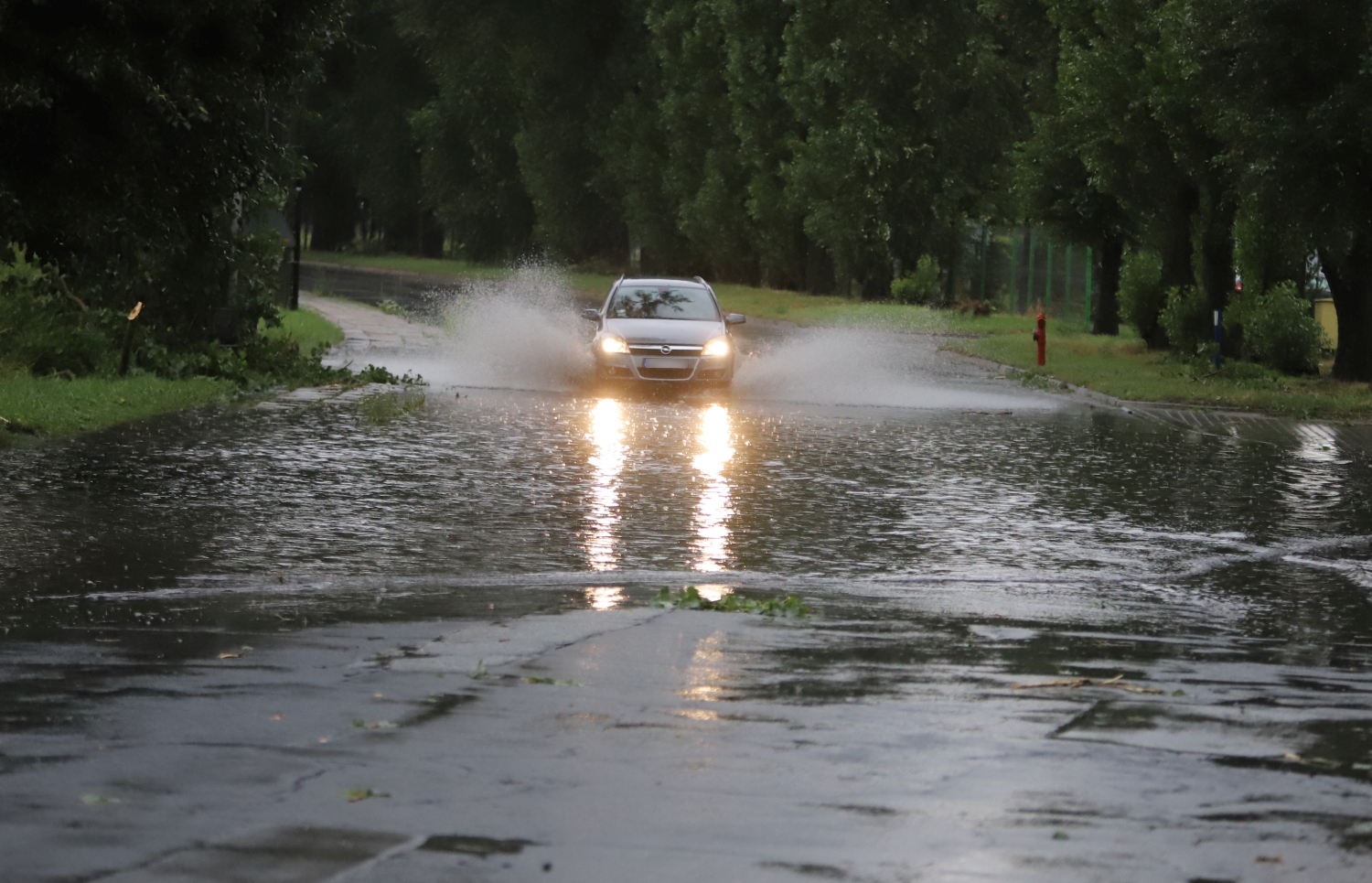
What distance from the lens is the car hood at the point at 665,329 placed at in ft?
80.4

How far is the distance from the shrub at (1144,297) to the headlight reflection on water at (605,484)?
49.5ft

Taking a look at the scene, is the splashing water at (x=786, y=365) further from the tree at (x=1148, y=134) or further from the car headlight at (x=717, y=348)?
the tree at (x=1148, y=134)

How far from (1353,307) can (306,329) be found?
17370 millimetres

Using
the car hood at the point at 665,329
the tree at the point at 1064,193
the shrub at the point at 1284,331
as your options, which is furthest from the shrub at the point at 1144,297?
the car hood at the point at 665,329

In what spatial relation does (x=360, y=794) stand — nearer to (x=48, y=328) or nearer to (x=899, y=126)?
(x=48, y=328)

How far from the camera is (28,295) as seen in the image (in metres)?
24.8

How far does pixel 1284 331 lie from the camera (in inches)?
1161

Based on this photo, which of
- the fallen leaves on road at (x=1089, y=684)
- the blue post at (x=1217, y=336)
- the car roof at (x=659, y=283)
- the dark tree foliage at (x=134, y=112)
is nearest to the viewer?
the fallen leaves on road at (x=1089, y=684)

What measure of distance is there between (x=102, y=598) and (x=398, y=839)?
470cm

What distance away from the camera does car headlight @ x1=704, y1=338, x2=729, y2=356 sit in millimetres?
24470

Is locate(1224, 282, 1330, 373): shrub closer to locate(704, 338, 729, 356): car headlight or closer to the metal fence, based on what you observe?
locate(704, 338, 729, 356): car headlight

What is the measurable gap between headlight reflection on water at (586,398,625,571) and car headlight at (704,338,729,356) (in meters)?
1.68

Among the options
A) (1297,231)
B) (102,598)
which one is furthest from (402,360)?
(102,598)

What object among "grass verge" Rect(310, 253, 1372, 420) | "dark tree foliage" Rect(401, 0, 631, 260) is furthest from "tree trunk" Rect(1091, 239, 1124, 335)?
"dark tree foliage" Rect(401, 0, 631, 260)
